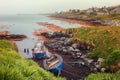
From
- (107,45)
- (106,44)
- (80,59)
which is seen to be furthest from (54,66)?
(106,44)

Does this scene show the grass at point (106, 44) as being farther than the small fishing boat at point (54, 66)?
Yes

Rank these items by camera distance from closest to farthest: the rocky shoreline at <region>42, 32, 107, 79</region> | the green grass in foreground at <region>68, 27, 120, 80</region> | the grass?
the rocky shoreline at <region>42, 32, 107, 79</region> < the green grass in foreground at <region>68, 27, 120, 80</region> < the grass

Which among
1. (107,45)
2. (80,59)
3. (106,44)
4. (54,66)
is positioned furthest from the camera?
(106,44)

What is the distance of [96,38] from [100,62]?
48.5 feet

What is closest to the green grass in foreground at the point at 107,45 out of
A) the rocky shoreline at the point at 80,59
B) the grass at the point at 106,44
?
the grass at the point at 106,44

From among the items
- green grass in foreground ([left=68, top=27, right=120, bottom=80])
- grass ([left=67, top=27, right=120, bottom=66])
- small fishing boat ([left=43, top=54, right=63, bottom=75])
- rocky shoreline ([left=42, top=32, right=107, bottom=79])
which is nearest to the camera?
small fishing boat ([left=43, top=54, right=63, bottom=75])

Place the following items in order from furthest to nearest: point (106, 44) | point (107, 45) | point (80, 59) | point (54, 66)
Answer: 1. point (106, 44)
2. point (107, 45)
3. point (80, 59)
4. point (54, 66)

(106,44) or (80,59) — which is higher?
(106,44)

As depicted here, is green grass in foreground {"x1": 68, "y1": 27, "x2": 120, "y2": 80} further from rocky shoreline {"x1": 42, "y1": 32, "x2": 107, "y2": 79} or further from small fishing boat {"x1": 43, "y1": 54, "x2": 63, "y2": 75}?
small fishing boat {"x1": 43, "y1": 54, "x2": 63, "y2": 75}

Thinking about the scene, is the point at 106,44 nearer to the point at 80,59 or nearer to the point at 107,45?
the point at 107,45

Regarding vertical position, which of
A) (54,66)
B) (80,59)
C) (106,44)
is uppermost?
(54,66)

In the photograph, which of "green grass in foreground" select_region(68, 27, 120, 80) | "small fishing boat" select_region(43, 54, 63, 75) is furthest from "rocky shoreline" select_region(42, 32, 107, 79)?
"small fishing boat" select_region(43, 54, 63, 75)

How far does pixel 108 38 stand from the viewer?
43.8 meters

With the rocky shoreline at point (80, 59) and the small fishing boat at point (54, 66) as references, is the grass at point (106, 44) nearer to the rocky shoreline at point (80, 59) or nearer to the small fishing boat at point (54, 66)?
the rocky shoreline at point (80, 59)
